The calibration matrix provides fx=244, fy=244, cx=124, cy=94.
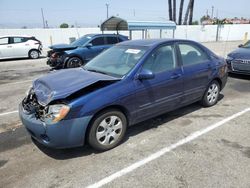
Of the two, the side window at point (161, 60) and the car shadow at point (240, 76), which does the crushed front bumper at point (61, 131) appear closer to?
the side window at point (161, 60)

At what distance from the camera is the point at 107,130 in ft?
11.8

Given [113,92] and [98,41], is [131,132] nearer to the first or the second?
[113,92]

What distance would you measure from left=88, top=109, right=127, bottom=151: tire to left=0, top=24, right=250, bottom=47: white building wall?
2144 centimetres

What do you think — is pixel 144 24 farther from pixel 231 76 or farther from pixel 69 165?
pixel 69 165

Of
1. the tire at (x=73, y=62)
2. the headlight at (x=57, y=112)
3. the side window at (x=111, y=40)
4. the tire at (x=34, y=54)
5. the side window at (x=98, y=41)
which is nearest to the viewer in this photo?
the headlight at (x=57, y=112)

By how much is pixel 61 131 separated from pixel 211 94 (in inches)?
141

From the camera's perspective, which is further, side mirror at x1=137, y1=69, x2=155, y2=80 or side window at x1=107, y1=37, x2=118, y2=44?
side window at x1=107, y1=37, x2=118, y2=44

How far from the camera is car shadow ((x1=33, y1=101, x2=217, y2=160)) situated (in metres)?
3.58

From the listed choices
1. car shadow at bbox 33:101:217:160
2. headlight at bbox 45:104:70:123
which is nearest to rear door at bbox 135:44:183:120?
car shadow at bbox 33:101:217:160

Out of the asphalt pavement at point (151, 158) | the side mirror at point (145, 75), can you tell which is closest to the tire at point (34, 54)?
the asphalt pavement at point (151, 158)

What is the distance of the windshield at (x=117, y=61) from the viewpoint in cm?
399

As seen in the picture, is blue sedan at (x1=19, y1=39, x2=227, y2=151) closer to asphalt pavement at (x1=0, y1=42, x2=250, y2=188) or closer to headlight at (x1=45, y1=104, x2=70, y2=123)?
headlight at (x1=45, y1=104, x2=70, y2=123)

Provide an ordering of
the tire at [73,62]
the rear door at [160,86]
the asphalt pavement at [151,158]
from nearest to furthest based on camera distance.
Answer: the asphalt pavement at [151,158] → the rear door at [160,86] → the tire at [73,62]

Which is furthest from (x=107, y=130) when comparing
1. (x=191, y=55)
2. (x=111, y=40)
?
(x=111, y=40)
